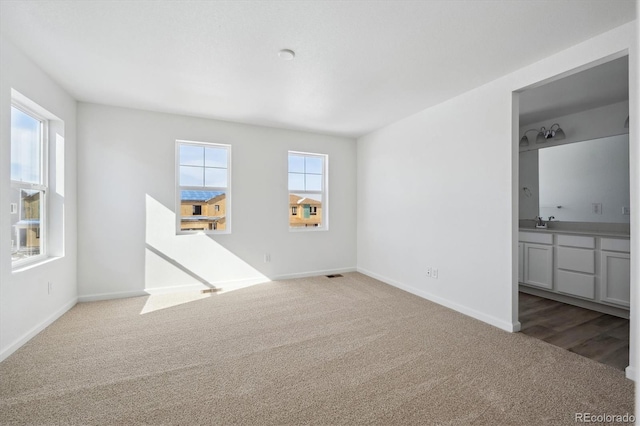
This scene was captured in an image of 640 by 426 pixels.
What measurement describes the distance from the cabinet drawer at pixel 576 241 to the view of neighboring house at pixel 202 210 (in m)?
4.58

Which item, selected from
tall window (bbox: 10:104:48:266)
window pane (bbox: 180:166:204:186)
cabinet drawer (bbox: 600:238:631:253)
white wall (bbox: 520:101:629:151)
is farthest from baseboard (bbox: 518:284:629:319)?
tall window (bbox: 10:104:48:266)

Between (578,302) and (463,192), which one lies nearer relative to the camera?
(463,192)

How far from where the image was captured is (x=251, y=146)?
446 cm

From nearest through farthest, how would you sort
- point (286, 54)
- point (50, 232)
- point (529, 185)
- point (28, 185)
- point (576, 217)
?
point (286, 54)
point (28, 185)
point (50, 232)
point (576, 217)
point (529, 185)

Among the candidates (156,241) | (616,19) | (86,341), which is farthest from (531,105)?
(86,341)

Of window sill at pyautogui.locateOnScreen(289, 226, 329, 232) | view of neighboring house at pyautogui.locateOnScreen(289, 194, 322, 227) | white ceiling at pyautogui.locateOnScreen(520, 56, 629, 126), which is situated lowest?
window sill at pyautogui.locateOnScreen(289, 226, 329, 232)

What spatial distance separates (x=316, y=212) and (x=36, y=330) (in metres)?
3.70

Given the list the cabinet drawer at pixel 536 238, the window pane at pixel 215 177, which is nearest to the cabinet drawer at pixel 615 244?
the cabinet drawer at pixel 536 238

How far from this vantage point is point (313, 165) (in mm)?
5070

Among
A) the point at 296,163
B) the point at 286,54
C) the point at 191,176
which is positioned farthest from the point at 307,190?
the point at 286,54

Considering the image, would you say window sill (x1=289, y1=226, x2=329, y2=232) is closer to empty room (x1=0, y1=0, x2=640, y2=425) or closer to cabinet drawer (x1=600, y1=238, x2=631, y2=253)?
empty room (x1=0, y1=0, x2=640, y2=425)

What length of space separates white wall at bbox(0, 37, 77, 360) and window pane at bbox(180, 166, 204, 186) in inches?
47.0

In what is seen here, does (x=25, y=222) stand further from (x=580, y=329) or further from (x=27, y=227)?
(x=580, y=329)

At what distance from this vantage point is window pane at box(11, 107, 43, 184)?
2.57 m
